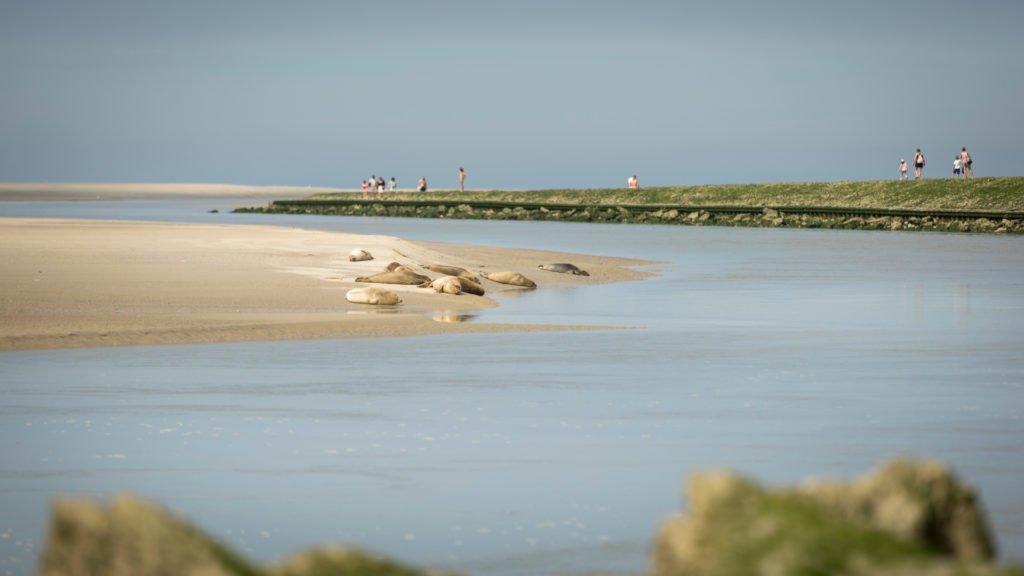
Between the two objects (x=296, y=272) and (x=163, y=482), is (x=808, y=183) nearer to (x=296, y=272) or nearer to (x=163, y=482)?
(x=296, y=272)

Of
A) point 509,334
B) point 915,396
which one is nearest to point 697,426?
point 915,396

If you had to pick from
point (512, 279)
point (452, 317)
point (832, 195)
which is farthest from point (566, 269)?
point (832, 195)

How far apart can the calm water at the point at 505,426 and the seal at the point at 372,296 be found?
59.5 inches

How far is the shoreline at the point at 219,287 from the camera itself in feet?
59.5

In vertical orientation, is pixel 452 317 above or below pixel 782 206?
above

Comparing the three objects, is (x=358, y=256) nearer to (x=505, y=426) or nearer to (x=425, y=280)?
(x=425, y=280)

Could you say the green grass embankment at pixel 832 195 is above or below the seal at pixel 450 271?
below

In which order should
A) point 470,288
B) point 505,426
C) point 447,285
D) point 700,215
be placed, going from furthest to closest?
1. point 700,215
2. point 470,288
3. point 447,285
4. point 505,426

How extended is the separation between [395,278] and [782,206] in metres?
43.7

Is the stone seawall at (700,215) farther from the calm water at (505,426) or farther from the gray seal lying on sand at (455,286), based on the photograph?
the calm water at (505,426)

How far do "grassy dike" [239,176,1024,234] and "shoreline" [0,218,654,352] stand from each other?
913 inches

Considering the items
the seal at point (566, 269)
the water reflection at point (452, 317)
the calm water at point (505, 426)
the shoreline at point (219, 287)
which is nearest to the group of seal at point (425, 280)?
the seal at point (566, 269)

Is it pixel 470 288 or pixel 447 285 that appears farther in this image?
pixel 470 288

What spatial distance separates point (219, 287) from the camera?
23219 mm
